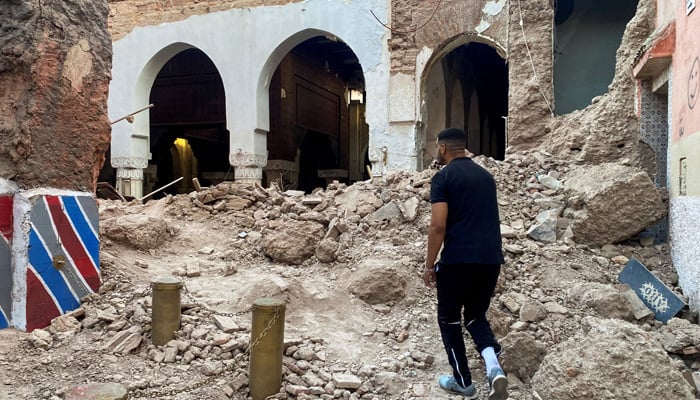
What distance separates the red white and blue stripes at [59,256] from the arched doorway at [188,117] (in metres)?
12.5

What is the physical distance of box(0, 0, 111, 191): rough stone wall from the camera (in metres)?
3.94

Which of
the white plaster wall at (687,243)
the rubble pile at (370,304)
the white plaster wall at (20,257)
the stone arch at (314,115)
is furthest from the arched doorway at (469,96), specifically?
the white plaster wall at (20,257)

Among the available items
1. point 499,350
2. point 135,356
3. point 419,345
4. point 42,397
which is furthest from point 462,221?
point 42,397

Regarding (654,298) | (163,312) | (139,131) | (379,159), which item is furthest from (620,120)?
(139,131)

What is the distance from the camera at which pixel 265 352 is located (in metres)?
3.11

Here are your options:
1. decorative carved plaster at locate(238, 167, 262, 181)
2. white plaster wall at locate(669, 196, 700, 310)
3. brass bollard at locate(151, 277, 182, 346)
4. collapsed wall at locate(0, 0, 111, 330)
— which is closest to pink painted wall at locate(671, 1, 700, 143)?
white plaster wall at locate(669, 196, 700, 310)

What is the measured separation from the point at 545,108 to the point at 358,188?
13.4 ft

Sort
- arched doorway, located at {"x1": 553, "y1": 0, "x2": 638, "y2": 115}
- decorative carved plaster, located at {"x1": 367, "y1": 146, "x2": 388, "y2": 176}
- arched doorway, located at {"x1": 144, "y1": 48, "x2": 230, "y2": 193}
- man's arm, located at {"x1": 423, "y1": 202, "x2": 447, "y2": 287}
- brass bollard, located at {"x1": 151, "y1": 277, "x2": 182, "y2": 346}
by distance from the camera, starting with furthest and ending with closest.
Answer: arched doorway, located at {"x1": 144, "y1": 48, "x2": 230, "y2": 193} → decorative carved plaster, located at {"x1": 367, "y1": 146, "x2": 388, "y2": 176} → arched doorway, located at {"x1": 553, "y1": 0, "x2": 638, "y2": 115} → brass bollard, located at {"x1": 151, "y1": 277, "x2": 182, "y2": 346} → man's arm, located at {"x1": 423, "y1": 202, "x2": 447, "y2": 287}

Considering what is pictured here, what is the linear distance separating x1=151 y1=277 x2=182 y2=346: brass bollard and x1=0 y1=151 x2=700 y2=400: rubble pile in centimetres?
7

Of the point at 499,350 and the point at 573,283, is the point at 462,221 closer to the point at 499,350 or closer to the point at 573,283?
the point at 499,350

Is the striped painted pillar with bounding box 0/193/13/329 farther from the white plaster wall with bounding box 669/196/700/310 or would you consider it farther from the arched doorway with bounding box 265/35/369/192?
the arched doorway with bounding box 265/35/369/192

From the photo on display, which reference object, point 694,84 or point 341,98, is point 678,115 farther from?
point 341,98

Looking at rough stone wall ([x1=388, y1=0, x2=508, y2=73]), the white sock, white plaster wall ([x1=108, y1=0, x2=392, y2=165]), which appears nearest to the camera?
the white sock

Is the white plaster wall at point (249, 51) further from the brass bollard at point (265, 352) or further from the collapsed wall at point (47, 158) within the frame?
the brass bollard at point (265, 352)
